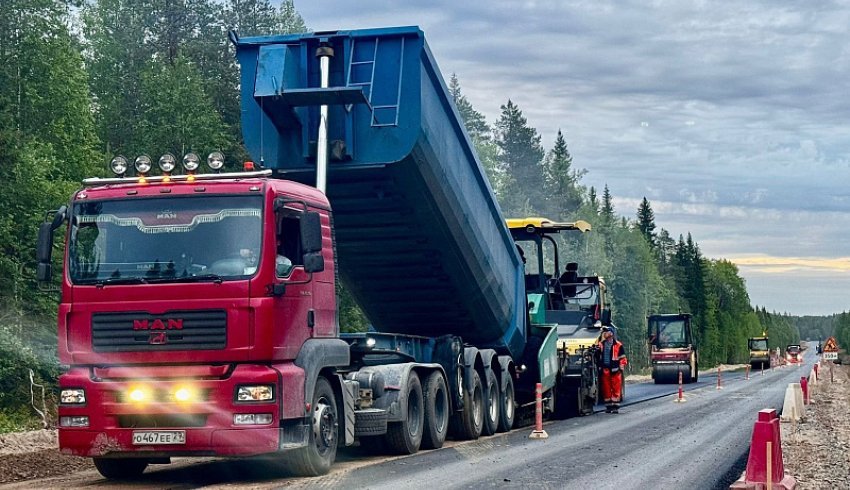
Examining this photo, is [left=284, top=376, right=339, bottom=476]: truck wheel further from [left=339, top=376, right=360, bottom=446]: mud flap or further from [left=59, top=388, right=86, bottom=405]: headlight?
[left=59, top=388, right=86, bottom=405]: headlight

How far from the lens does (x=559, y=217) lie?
3499 inches

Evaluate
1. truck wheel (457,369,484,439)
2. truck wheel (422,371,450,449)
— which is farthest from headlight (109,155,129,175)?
truck wheel (457,369,484,439)

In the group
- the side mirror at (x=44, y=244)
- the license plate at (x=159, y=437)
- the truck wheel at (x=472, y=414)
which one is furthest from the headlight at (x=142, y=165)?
the truck wheel at (x=472, y=414)

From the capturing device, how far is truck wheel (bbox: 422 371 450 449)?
14.7 meters

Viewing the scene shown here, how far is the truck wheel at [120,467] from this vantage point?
447 inches

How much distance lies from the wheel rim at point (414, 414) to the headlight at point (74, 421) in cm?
458

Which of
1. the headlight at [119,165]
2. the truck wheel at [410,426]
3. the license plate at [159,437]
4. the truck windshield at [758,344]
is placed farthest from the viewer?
the truck windshield at [758,344]

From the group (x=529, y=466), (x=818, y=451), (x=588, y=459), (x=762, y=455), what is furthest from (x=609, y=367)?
(x=762, y=455)

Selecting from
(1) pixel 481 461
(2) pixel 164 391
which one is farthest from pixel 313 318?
(1) pixel 481 461

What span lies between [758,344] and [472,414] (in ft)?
214

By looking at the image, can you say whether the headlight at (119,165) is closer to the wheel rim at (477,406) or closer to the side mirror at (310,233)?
the side mirror at (310,233)

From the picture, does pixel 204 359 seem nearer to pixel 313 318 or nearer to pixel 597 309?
pixel 313 318

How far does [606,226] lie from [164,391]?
93.0m

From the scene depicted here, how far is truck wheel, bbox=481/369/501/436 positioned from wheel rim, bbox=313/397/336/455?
18.0 ft
